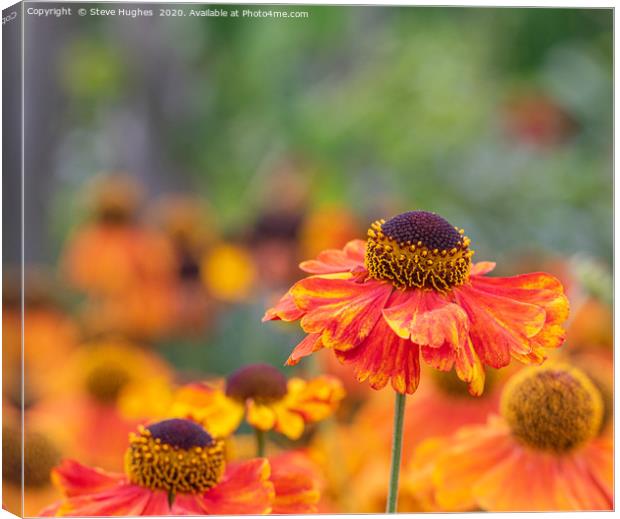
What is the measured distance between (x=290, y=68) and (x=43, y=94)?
1.45ft

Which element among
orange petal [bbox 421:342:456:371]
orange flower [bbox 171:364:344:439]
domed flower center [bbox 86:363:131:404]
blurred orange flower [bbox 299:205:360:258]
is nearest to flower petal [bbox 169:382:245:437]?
orange flower [bbox 171:364:344:439]

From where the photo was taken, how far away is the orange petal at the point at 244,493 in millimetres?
794

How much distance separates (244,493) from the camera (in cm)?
80

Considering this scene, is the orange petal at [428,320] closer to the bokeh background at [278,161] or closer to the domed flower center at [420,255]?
the domed flower center at [420,255]

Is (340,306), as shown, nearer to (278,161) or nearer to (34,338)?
(34,338)

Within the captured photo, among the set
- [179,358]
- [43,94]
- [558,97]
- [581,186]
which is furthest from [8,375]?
[558,97]

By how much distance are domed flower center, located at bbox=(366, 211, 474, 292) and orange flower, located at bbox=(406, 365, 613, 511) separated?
0.68ft

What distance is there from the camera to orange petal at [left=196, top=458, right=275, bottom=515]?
31.3 inches

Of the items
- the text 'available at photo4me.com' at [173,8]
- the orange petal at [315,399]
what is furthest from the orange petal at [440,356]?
the text 'available at photo4me.com' at [173,8]

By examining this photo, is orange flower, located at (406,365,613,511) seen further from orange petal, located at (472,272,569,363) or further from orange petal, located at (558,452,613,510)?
orange petal, located at (472,272,569,363)

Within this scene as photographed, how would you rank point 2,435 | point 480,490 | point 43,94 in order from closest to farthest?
point 480,490
point 2,435
point 43,94

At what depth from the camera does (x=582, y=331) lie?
134 cm

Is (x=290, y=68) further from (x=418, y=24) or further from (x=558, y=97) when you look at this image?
(x=558, y=97)

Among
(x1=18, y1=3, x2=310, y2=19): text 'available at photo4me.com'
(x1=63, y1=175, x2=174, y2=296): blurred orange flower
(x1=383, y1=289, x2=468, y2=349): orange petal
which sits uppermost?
(x1=18, y1=3, x2=310, y2=19): text 'available at photo4me.com'
